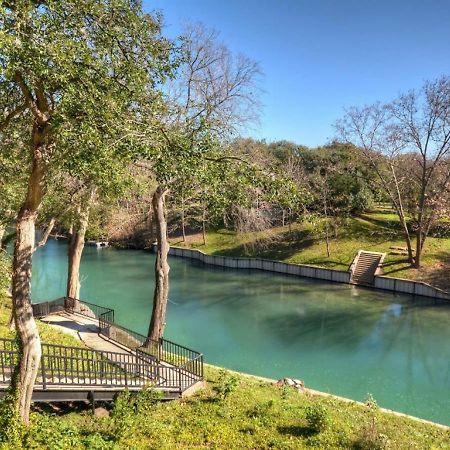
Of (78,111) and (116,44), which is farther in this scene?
(116,44)

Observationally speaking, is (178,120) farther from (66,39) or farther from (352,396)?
(352,396)

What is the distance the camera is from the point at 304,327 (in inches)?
882

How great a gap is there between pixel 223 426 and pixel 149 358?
3.66 meters

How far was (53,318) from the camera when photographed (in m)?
18.3

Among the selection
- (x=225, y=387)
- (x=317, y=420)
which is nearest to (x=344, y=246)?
(x=225, y=387)

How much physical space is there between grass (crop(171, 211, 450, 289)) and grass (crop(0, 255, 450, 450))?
19.8m

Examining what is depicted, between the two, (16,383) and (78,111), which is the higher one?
(78,111)

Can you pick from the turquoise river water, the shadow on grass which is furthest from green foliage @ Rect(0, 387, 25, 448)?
the turquoise river water

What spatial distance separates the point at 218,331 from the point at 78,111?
1673cm

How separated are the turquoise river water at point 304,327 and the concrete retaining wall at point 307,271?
0.96 metres

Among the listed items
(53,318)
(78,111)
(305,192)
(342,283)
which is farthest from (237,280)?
(78,111)

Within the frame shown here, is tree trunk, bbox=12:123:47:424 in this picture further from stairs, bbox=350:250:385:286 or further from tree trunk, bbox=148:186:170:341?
stairs, bbox=350:250:385:286

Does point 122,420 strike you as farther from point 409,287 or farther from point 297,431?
point 409,287

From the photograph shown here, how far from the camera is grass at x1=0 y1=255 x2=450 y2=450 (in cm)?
802
